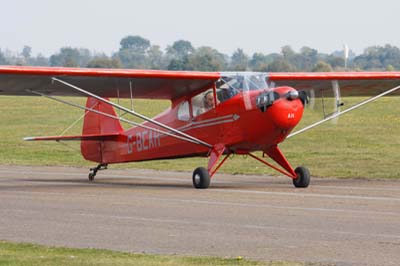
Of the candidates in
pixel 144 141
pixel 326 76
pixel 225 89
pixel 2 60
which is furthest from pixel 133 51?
pixel 225 89

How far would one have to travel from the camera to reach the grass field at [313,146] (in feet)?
89.7

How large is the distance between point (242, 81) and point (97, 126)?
659 centimetres

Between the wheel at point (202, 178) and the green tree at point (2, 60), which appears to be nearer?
the wheel at point (202, 178)

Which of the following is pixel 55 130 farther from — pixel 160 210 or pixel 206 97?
pixel 160 210

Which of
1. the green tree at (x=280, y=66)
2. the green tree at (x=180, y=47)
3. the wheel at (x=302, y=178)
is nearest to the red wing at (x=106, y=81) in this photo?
the wheel at (x=302, y=178)

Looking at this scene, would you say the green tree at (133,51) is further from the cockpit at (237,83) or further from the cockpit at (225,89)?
the cockpit at (237,83)

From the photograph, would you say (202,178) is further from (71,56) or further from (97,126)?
(71,56)

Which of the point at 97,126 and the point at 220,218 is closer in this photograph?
the point at 220,218

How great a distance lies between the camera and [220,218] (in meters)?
14.4

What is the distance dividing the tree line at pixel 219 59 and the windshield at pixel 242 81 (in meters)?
2.33

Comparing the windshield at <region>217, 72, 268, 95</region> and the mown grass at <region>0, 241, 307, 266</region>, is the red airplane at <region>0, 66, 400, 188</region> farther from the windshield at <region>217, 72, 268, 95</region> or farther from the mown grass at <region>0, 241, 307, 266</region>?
the mown grass at <region>0, 241, 307, 266</region>

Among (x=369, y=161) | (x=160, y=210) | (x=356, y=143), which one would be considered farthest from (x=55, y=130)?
(x=160, y=210)

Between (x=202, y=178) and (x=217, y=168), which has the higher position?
(x=217, y=168)

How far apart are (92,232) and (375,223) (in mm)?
3727
